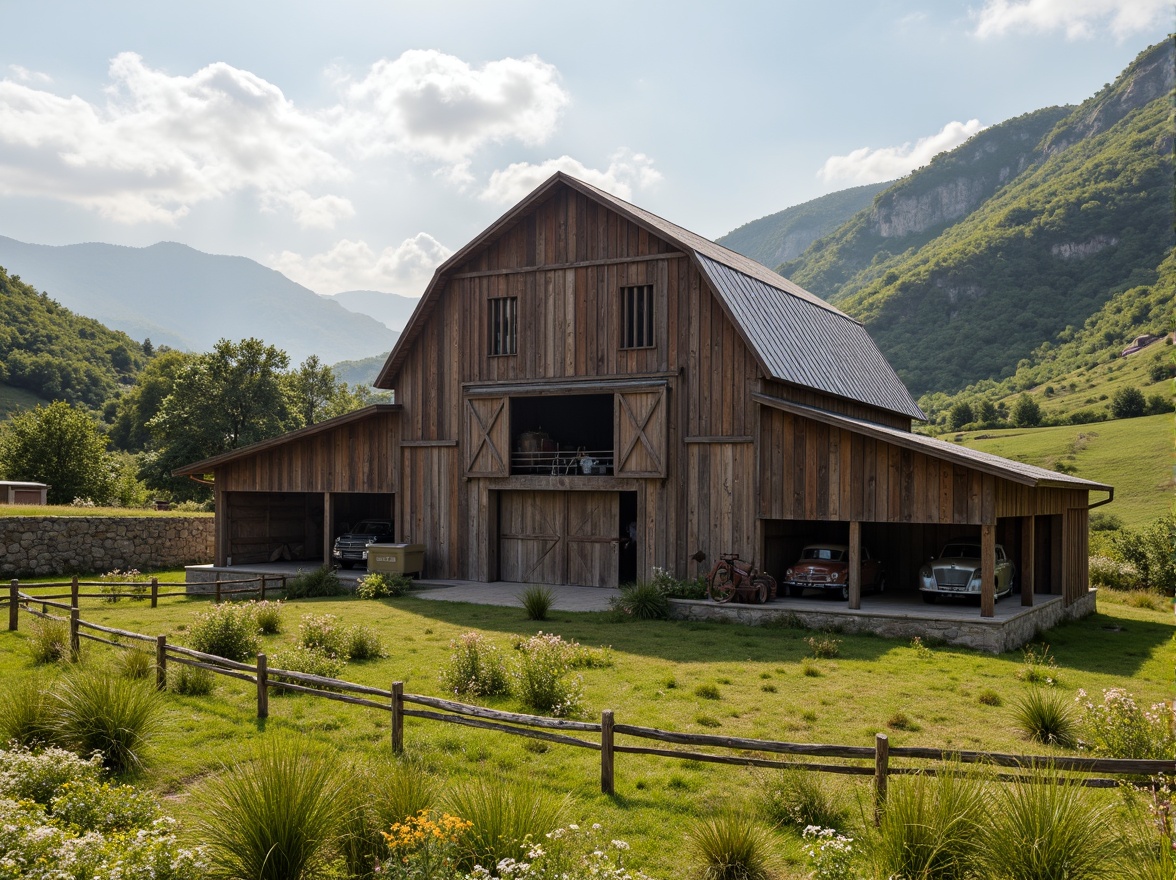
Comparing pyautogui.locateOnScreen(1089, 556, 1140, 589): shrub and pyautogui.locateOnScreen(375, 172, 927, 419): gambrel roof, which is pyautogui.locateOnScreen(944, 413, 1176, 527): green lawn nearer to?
pyautogui.locateOnScreen(1089, 556, 1140, 589): shrub

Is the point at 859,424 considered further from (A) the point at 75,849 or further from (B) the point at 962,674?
(A) the point at 75,849

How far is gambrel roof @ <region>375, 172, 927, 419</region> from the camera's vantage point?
21.1 meters

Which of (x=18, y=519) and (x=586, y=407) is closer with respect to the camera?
(x=18, y=519)

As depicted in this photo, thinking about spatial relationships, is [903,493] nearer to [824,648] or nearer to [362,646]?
[824,648]

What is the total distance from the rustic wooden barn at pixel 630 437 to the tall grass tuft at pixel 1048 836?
37.2 ft

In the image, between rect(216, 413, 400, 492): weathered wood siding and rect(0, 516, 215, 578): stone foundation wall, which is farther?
rect(0, 516, 215, 578): stone foundation wall

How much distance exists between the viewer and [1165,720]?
853cm

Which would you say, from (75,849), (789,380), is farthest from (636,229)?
(75,849)

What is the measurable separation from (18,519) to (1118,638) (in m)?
29.2

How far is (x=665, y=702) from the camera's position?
461 inches

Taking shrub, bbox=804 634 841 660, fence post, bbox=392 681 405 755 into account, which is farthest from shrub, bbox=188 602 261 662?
shrub, bbox=804 634 841 660

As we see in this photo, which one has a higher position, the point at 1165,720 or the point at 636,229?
the point at 636,229

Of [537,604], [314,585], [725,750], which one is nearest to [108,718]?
[725,750]

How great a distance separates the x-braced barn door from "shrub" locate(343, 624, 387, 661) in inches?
383
